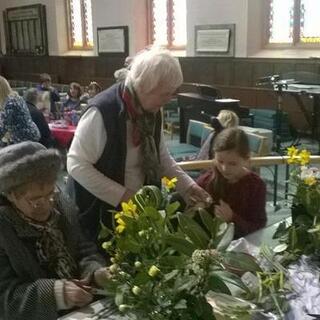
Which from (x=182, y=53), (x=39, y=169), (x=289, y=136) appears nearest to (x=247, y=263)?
(x=39, y=169)

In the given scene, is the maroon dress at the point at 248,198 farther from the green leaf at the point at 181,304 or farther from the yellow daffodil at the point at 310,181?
the green leaf at the point at 181,304

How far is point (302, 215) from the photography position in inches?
50.6

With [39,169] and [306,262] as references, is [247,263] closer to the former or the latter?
[306,262]

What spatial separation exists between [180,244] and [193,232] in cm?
4

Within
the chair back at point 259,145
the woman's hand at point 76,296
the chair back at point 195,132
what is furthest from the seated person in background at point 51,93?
the woman's hand at point 76,296

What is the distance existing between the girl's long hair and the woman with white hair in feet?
0.71

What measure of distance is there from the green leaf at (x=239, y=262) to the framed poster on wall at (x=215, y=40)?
726cm

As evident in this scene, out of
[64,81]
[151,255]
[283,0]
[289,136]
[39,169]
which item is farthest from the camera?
[64,81]

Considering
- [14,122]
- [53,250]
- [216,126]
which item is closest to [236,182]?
[53,250]

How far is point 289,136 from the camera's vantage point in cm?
697

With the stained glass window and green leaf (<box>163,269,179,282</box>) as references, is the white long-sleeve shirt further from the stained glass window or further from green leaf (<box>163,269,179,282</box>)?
the stained glass window

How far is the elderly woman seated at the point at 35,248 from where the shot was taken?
135 centimetres

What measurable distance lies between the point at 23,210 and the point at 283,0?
6.95 meters

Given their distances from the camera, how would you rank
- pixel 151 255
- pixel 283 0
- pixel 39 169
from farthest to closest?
pixel 283 0, pixel 39 169, pixel 151 255
